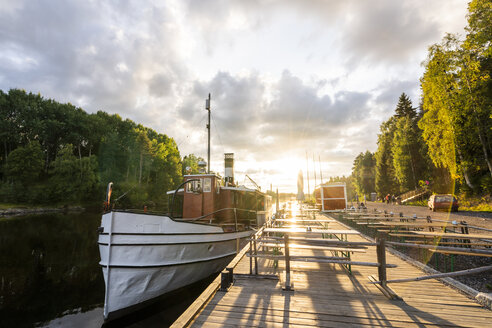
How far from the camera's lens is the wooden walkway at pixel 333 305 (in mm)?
3479

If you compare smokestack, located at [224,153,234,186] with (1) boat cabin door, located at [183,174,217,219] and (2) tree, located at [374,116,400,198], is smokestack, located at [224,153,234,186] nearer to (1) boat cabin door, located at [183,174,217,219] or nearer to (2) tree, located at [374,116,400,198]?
(1) boat cabin door, located at [183,174,217,219]

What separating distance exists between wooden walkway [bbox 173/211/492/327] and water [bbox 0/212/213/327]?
12.4 ft

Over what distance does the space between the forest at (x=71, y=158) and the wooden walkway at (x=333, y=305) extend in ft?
123

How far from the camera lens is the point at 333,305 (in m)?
4.03

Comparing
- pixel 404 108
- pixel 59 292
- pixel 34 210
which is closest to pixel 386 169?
pixel 404 108

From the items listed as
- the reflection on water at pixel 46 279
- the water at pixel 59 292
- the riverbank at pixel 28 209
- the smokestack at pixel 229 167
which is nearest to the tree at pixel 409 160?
the smokestack at pixel 229 167

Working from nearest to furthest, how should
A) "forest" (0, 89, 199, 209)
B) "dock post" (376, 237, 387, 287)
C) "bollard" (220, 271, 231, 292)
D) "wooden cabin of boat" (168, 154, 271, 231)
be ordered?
"dock post" (376, 237, 387, 287)
"bollard" (220, 271, 231, 292)
"wooden cabin of boat" (168, 154, 271, 231)
"forest" (0, 89, 199, 209)

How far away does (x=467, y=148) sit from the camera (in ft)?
68.6

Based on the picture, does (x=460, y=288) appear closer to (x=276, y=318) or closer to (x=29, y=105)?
(x=276, y=318)

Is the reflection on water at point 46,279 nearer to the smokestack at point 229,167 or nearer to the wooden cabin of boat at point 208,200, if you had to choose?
the wooden cabin of boat at point 208,200

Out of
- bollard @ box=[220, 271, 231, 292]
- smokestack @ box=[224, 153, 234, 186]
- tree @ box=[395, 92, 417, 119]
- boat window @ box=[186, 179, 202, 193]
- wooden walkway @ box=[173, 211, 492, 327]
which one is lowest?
wooden walkway @ box=[173, 211, 492, 327]

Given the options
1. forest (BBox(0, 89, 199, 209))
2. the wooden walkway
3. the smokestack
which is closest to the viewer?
the wooden walkway

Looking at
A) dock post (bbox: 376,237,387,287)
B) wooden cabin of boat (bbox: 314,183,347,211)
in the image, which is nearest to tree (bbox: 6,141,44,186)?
wooden cabin of boat (bbox: 314,183,347,211)

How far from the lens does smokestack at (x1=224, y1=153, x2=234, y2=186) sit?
1425 cm
